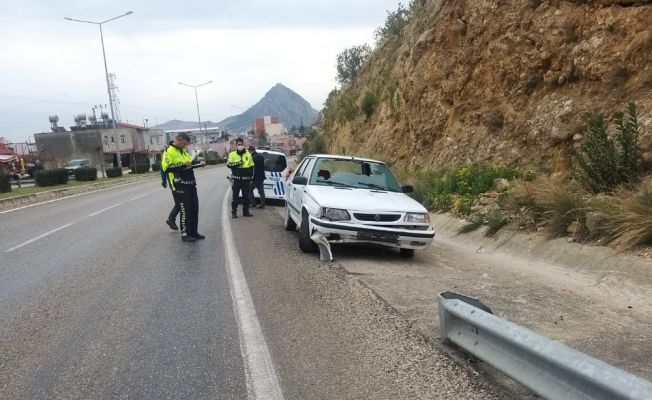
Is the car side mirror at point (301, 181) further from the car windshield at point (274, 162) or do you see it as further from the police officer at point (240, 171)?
the car windshield at point (274, 162)

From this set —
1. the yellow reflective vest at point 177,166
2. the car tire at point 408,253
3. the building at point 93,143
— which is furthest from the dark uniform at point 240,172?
the building at point 93,143

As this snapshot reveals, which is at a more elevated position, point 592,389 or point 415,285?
→ point 592,389

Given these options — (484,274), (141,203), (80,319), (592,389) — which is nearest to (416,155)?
(141,203)

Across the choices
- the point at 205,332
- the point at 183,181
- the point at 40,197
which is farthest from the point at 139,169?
the point at 205,332

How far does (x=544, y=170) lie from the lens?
11109 millimetres

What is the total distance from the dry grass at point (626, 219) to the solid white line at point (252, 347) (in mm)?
4534

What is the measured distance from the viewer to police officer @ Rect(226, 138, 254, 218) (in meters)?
12.8

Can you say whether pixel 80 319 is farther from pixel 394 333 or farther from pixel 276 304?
pixel 394 333

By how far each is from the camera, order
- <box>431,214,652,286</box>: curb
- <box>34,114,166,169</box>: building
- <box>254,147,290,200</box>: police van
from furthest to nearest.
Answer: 1. <box>34,114,166,169</box>: building
2. <box>254,147,290,200</box>: police van
3. <box>431,214,652,286</box>: curb

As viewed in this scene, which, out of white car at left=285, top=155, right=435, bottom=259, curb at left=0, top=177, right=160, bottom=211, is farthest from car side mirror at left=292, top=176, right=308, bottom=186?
curb at left=0, top=177, right=160, bottom=211

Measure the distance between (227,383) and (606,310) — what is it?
12.4 ft

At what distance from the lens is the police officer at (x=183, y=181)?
9.43 m

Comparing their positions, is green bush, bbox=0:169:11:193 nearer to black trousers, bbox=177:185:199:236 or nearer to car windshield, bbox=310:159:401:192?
black trousers, bbox=177:185:199:236

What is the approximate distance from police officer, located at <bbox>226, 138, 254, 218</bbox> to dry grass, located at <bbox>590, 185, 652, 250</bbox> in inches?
306
